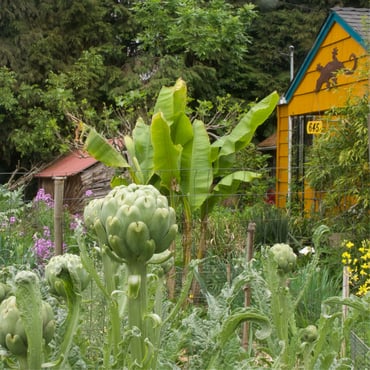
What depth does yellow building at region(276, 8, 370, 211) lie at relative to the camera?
7.93 meters

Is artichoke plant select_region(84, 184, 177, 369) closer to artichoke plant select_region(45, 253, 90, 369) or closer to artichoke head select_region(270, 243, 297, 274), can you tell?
artichoke plant select_region(45, 253, 90, 369)

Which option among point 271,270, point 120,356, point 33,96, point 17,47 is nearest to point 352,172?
point 271,270

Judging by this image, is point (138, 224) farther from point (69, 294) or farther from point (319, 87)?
point (319, 87)

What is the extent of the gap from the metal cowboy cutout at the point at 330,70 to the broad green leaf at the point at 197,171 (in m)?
3.19

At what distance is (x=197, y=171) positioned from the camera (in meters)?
5.65

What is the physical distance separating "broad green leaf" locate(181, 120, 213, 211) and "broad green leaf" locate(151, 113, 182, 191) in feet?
0.33

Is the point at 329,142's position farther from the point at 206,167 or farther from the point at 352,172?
the point at 206,167

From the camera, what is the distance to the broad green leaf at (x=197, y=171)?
18.3 ft

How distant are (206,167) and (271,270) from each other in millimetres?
3990

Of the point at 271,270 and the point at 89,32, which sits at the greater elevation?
the point at 89,32

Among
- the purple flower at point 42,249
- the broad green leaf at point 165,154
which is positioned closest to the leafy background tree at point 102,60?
the broad green leaf at point 165,154

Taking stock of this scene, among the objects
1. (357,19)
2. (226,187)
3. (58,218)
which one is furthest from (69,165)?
(58,218)

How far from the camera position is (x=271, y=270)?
1691 millimetres

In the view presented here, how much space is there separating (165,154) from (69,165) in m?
7.93
